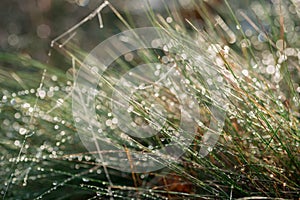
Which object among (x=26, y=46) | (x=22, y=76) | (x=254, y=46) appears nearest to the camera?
(x=22, y=76)

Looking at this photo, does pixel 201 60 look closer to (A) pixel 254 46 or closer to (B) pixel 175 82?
(B) pixel 175 82

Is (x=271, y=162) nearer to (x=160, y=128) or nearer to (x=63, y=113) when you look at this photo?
(x=160, y=128)

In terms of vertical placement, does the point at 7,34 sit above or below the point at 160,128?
above

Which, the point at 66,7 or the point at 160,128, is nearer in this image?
the point at 160,128

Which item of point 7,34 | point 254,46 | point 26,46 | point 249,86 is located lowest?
point 249,86

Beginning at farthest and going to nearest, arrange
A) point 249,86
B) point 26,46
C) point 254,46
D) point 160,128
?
point 26,46 → point 254,46 → point 249,86 → point 160,128

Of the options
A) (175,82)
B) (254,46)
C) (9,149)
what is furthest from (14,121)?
(254,46)
